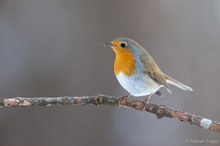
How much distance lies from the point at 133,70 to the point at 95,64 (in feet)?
4.35

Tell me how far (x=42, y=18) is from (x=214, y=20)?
1.62 metres

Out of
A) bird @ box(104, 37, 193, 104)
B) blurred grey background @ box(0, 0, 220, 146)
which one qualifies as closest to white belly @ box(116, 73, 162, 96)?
bird @ box(104, 37, 193, 104)

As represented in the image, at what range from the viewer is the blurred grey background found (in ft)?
9.96

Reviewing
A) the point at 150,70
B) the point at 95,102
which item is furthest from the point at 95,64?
the point at 95,102

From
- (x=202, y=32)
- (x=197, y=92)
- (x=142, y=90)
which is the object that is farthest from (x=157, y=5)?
(x=142, y=90)

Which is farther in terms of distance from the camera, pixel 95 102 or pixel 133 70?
pixel 133 70

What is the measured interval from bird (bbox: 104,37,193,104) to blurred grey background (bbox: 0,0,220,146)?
3.80 ft

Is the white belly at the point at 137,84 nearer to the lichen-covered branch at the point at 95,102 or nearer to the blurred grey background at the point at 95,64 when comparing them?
the lichen-covered branch at the point at 95,102

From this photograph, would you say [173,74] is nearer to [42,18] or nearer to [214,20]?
[214,20]

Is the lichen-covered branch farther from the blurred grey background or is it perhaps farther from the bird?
the blurred grey background

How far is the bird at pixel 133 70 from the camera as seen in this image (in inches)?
71.0

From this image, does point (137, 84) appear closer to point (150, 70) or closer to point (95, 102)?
point (150, 70)

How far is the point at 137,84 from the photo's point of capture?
71.5 inches

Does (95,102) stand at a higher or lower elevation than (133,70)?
lower
